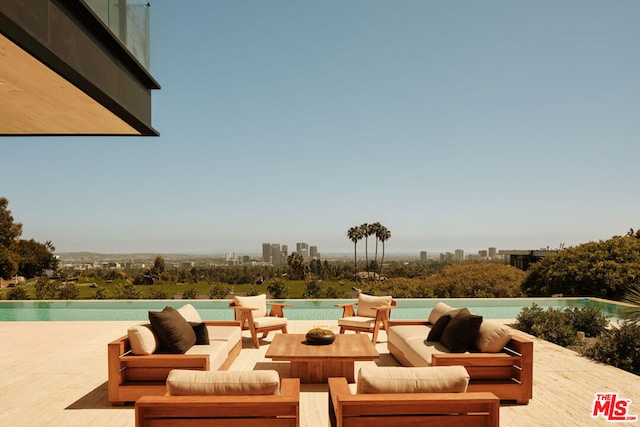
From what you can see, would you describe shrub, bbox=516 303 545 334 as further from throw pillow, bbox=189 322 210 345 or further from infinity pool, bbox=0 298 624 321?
throw pillow, bbox=189 322 210 345

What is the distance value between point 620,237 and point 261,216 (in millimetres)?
29907

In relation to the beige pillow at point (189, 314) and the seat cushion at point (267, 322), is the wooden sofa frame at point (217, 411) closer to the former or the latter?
the beige pillow at point (189, 314)

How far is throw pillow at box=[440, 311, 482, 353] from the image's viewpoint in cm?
451

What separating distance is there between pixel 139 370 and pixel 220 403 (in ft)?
7.30

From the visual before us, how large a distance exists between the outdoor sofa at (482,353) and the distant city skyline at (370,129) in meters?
5.18

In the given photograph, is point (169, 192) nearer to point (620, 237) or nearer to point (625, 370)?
point (620, 237)

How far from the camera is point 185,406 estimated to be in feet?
7.94

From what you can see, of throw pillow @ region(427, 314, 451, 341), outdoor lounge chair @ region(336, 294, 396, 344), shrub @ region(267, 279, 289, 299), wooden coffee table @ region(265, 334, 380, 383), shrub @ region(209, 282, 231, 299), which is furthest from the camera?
shrub @ region(267, 279, 289, 299)

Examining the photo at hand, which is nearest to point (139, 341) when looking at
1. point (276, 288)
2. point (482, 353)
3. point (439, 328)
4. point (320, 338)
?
point (320, 338)

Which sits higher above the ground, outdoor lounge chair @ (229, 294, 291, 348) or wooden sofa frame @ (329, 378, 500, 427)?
wooden sofa frame @ (329, 378, 500, 427)

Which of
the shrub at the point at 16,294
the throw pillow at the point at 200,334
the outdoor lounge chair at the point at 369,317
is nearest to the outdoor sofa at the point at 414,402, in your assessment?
the throw pillow at the point at 200,334

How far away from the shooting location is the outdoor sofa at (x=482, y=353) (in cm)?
420

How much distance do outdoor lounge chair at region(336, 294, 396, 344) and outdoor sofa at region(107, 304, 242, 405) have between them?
7.57 feet

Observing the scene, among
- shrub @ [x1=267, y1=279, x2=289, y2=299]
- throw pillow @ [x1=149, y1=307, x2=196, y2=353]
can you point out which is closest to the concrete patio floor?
throw pillow @ [x1=149, y1=307, x2=196, y2=353]
